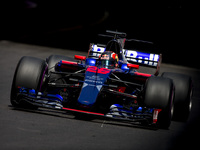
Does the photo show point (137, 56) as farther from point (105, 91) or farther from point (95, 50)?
point (105, 91)

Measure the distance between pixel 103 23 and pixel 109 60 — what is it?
25.3 m

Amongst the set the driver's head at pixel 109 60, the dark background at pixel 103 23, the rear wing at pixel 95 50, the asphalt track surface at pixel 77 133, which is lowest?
the asphalt track surface at pixel 77 133

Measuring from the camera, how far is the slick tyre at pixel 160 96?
378 inches

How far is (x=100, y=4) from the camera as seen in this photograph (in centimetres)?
4812

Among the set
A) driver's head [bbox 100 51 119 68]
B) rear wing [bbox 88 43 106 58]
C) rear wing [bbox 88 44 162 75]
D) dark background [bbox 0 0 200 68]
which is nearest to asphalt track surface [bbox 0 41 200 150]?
driver's head [bbox 100 51 119 68]

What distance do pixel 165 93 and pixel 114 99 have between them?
4.55 feet

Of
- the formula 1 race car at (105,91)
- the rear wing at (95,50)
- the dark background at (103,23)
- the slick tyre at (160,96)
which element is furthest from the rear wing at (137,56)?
the dark background at (103,23)

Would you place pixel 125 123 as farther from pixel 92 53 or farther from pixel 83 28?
A: pixel 83 28

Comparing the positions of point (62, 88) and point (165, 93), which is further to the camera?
point (62, 88)

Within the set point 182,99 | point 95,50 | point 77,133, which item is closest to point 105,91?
point 77,133

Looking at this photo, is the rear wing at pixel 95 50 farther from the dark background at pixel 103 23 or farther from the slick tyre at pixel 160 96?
the dark background at pixel 103 23

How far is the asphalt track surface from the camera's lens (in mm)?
8164

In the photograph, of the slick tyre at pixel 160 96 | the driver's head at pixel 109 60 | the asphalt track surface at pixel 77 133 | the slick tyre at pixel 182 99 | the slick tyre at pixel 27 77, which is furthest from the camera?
the driver's head at pixel 109 60

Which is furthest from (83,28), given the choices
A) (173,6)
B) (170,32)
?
(173,6)
